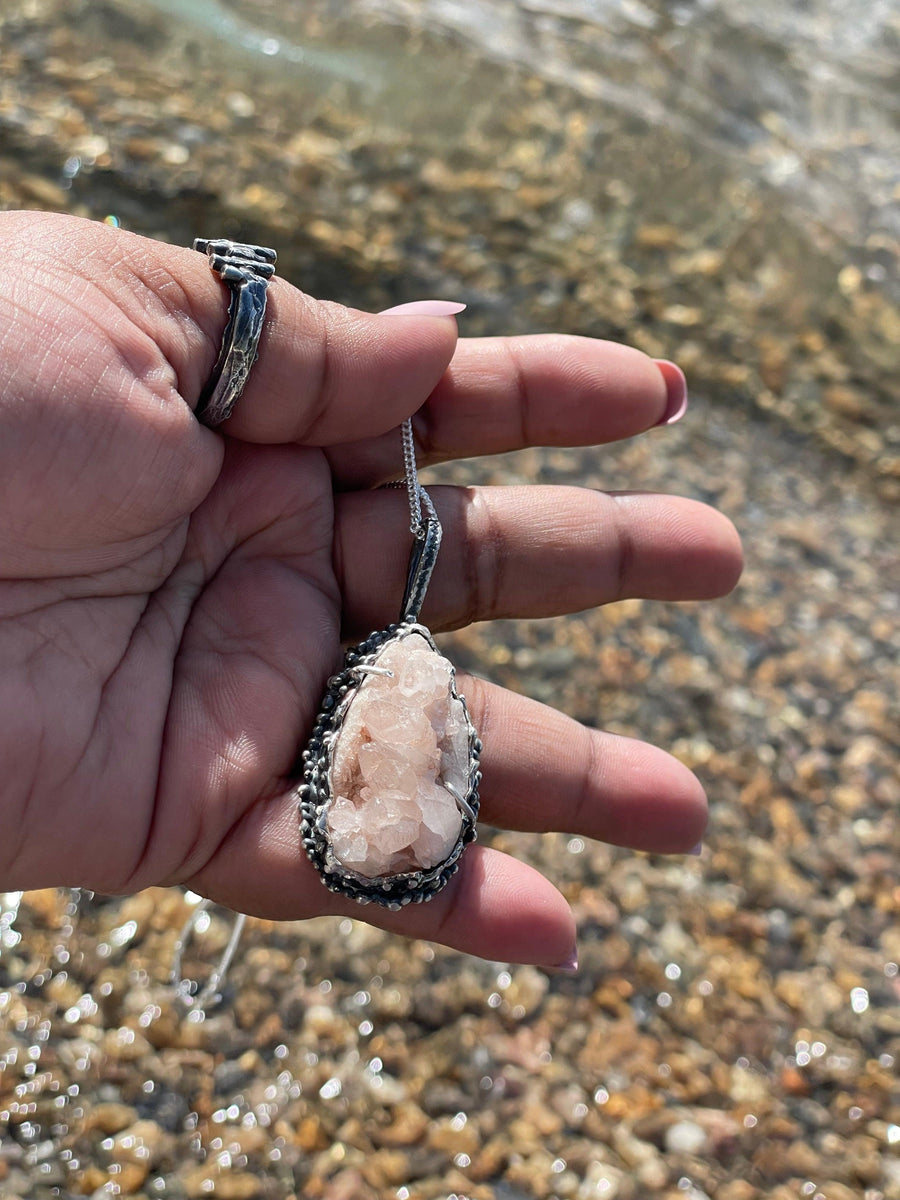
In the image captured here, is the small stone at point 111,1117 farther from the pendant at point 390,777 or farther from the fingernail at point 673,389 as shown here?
the fingernail at point 673,389

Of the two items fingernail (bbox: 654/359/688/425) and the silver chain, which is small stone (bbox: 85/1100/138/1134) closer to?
the silver chain

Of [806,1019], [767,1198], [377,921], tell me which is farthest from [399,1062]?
[806,1019]

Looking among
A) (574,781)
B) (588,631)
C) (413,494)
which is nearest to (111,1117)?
(574,781)

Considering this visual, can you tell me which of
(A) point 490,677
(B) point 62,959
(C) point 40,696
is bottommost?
(B) point 62,959

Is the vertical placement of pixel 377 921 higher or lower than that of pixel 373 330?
lower

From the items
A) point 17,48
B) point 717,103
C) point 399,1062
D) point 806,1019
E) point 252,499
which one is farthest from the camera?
point 717,103

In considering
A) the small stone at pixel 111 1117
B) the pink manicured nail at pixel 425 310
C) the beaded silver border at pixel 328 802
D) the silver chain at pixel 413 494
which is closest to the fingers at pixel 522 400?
the silver chain at pixel 413 494

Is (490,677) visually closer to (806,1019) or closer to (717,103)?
(806,1019)
